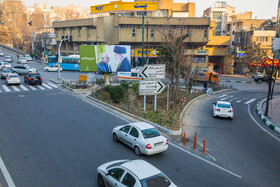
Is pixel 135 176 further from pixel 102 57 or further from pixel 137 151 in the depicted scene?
pixel 102 57

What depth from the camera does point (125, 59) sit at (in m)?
32.3

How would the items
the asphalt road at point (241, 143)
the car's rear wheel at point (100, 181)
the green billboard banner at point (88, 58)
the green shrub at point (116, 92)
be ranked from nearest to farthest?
the car's rear wheel at point (100, 181)
the asphalt road at point (241, 143)
the green shrub at point (116, 92)
the green billboard banner at point (88, 58)

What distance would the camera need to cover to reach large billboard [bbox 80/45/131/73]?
1231 inches

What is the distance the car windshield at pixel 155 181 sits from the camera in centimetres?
678

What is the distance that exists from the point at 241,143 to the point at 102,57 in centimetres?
2204

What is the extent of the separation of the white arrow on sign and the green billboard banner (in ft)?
47.8

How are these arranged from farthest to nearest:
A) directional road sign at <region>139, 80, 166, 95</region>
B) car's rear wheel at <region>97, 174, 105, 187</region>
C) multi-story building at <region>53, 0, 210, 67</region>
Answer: multi-story building at <region>53, 0, 210, 67</region> < directional road sign at <region>139, 80, 166, 95</region> < car's rear wheel at <region>97, 174, 105, 187</region>

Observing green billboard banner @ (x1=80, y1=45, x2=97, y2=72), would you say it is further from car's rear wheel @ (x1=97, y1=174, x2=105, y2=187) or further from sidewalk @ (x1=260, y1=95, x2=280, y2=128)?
car's rear wheel @ (x1=97, y1=174, x2=105, y2=187)

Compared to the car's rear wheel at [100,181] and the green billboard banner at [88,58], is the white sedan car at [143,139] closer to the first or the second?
the car's rear wheel at [100,181]

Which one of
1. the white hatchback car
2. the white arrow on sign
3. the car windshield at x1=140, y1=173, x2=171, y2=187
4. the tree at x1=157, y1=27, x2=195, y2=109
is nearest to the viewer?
the car windshield at x1=140, y1=173, x2=171, y2=187

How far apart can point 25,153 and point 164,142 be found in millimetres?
6474

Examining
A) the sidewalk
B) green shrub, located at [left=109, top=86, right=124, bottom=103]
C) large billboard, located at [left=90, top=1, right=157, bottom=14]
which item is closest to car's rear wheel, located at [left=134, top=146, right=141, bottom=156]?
green shrub, located at [left=109, top=86, right=124, bottom=103]

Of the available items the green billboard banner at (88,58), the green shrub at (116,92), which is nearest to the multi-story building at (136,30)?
the green billboard banner at (88,58)

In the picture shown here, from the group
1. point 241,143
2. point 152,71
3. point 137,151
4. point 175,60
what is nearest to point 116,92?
point 152,71
